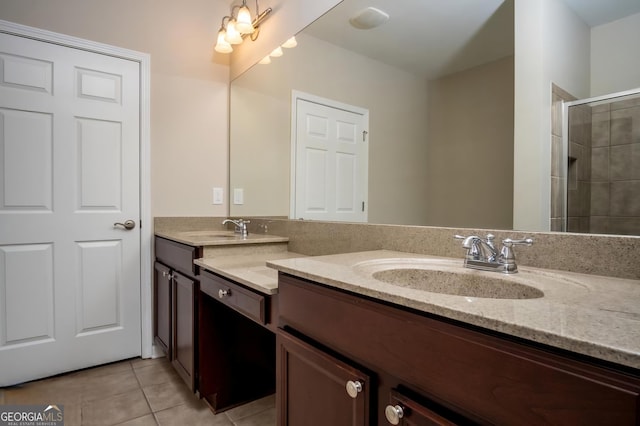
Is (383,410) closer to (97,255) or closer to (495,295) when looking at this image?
(495,295)

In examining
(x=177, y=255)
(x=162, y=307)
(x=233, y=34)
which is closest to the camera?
(x=177, y=255)

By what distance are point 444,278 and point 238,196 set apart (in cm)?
186

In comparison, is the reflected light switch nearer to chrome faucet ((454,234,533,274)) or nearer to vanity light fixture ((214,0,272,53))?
vanity light fixture ((214,0,272,53))

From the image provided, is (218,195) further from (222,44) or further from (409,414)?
(409,414)

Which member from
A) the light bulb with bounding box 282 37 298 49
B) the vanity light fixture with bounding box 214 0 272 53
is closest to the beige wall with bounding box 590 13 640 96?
the light bulb with bounding box 282 37 298 49

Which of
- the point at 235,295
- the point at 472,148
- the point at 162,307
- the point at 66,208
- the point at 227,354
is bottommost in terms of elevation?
the point at 227,354

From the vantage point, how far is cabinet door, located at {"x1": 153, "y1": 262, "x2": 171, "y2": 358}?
6.68 ft

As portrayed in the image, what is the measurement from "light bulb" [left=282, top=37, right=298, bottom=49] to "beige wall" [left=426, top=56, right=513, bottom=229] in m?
0.97

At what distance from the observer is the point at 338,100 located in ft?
5.93

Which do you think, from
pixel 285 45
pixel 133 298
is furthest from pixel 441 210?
pixel 133 298

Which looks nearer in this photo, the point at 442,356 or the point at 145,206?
the point at 442,356

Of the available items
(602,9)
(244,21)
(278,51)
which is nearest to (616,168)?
(602,9)

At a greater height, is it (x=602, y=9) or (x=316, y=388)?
(x=602, y=9)

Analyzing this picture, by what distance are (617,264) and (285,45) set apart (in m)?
1.90
